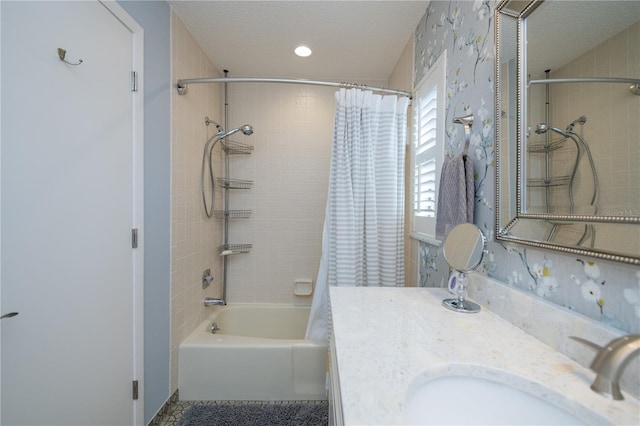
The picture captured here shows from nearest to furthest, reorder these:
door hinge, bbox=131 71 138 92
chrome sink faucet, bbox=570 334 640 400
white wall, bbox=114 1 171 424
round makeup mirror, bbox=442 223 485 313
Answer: chrome sink faucet, bbox=570 334 640 400 < round makeup mirror, bbox=442 223 485 313 < door hinge, bbox=131 71 138 92 < white wall, bbox=114 1 171 424

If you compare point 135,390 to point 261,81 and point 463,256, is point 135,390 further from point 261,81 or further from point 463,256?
point 261,81

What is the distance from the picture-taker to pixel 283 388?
1.65 metres

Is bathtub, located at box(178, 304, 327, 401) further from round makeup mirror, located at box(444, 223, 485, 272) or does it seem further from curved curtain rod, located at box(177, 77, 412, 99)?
curved curtain rod, located at box(177, 77, 412, 99)

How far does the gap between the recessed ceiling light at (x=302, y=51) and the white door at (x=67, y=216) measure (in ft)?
3.70

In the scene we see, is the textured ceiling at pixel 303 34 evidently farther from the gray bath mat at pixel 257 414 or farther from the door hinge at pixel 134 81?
the gray bath mat at pixel 257 414

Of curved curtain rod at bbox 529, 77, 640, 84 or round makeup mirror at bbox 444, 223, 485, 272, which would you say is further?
round makeup mirror at bbox 444, 223, 485, 272

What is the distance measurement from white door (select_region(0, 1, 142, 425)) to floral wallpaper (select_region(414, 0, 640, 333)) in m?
1.59

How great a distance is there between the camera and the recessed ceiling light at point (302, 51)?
1.95 meters

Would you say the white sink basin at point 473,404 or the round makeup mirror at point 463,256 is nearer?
the white sink basin at point 473,404

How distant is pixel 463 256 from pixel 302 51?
190 cm

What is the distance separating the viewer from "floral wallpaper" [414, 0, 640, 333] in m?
0.56

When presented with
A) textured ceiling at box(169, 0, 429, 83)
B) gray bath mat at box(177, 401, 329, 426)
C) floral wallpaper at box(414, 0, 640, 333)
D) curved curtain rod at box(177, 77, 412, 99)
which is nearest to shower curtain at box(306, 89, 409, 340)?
curved curtain rod at box(177, 77, 412, 99)

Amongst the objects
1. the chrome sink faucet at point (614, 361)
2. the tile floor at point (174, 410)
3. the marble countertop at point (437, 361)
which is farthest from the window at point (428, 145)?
the tile floor at point (174, 410)

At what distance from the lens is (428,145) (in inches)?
60.0
